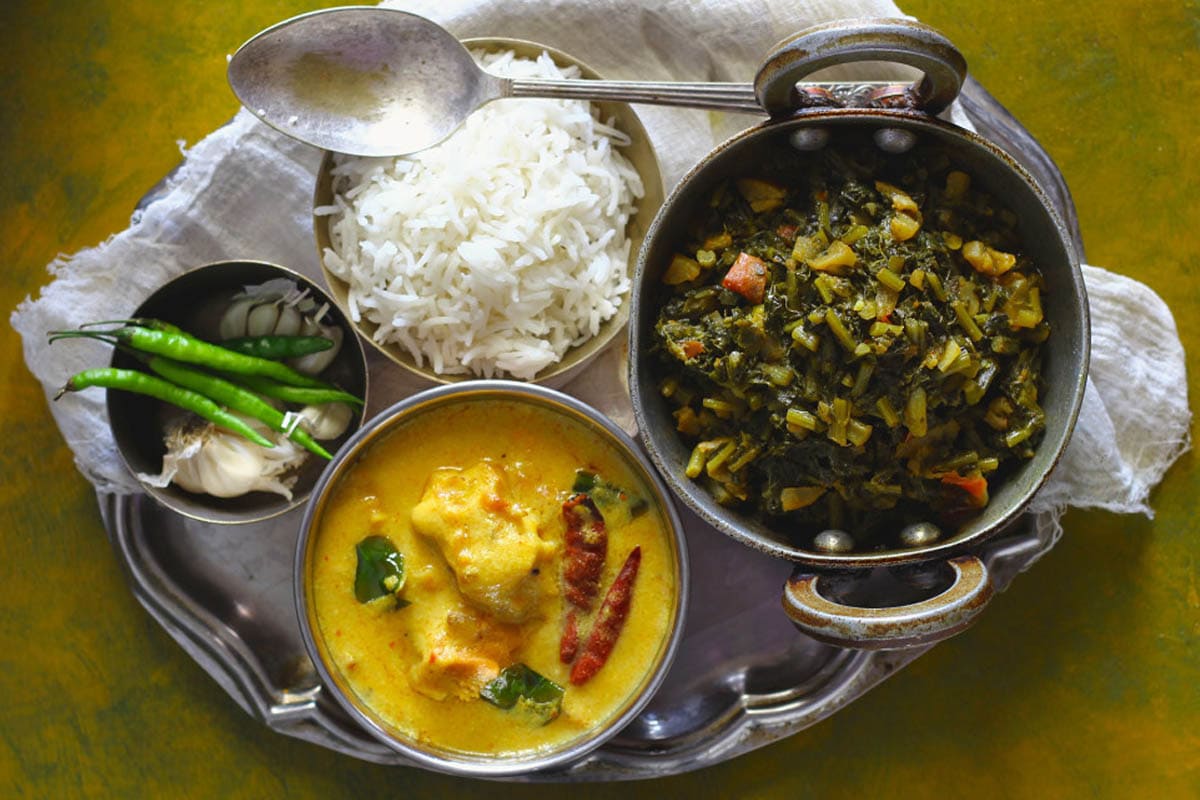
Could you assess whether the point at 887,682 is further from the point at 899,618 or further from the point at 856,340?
the point at 856,340

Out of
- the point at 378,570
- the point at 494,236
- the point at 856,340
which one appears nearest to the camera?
the point at 856,340

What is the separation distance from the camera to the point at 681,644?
2111 mm

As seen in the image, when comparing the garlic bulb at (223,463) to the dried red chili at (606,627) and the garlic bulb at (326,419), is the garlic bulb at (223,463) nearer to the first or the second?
the garlic bulb at (326,419)

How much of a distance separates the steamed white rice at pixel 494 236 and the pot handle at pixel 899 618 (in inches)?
28.3

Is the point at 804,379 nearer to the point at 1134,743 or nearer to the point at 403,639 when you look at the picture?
the point at 403,639

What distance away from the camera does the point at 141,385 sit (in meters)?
2.02

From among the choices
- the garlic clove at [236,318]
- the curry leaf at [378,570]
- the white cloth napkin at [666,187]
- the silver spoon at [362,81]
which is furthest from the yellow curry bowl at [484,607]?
the silver spoon at [362,81]

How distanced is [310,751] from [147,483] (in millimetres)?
709

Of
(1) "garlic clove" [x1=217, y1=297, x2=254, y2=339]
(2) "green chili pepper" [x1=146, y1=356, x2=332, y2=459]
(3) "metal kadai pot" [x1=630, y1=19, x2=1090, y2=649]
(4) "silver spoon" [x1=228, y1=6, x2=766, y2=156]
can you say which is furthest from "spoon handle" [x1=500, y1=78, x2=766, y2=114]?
(2) "green chili pepper" [x1=146, y1=356, x2=332, y2=459]

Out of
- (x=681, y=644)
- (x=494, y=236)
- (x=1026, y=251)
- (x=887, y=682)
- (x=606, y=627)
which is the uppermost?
(x=1026, y=251)

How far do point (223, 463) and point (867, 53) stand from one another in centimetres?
136

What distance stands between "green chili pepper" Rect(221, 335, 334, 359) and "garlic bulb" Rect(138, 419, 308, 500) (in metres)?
0.16

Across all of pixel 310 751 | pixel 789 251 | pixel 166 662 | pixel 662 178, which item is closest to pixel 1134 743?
pixel 789 251

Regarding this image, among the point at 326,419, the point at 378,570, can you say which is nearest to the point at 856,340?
the point at 378,570
